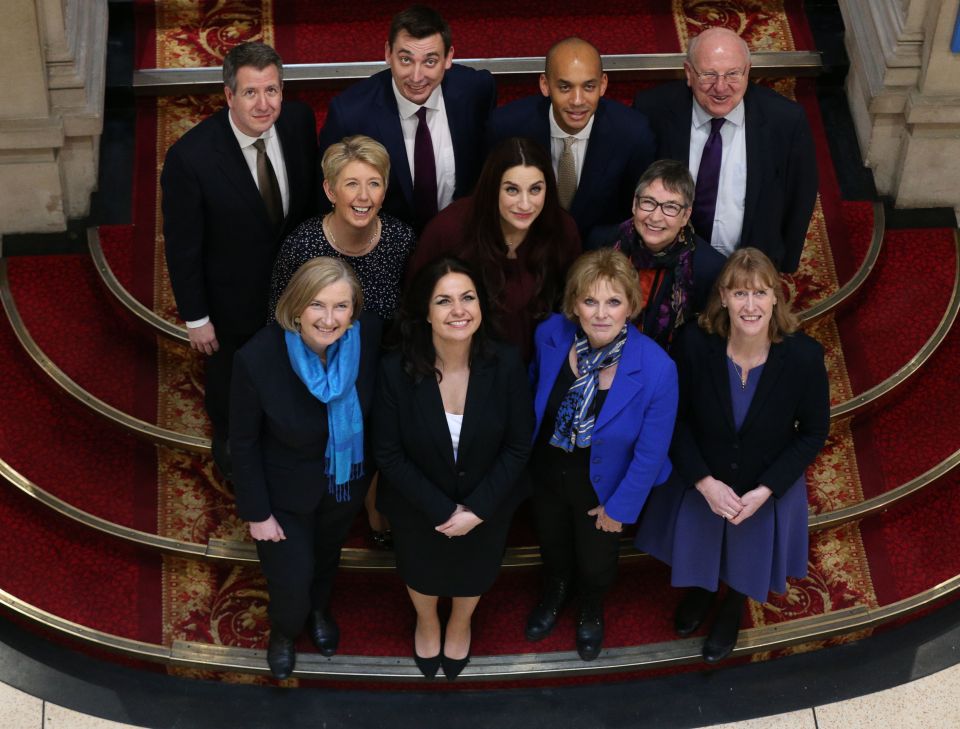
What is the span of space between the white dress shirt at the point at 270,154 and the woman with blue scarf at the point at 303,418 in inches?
21.2

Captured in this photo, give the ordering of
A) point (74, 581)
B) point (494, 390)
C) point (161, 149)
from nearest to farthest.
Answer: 1. point (494, 390)
2. point (74, 581)
3. point (161, 149)

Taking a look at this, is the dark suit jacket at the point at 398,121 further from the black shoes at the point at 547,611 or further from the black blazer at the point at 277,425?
the black shoes at the point at 547,611

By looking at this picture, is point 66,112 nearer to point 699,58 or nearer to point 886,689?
point 699,58

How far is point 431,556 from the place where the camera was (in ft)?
16.3

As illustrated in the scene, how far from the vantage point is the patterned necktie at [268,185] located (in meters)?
4.86

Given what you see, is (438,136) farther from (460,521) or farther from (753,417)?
(753,417)

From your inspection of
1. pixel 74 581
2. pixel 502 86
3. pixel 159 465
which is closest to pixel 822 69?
pixel 502 86

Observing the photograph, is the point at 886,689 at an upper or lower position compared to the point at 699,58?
lower

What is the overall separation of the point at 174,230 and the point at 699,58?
1.71m

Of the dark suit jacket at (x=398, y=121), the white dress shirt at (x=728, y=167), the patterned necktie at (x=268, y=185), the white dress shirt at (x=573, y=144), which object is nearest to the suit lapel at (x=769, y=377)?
the white dress shirt at (x=728, y=167)

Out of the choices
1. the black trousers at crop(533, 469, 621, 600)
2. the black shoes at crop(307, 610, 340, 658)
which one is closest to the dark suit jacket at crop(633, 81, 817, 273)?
the black trousers at crop(533, 469, 621, 600)

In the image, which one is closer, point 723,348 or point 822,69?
point 723,348

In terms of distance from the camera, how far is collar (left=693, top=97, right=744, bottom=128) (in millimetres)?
4969

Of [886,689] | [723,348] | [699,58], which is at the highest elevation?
[699,58]
